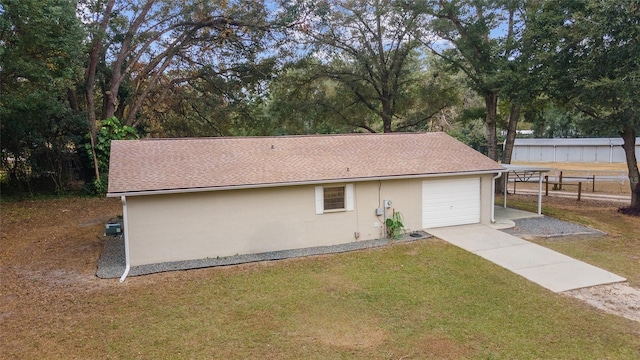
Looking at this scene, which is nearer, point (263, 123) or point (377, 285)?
point (377, 285)

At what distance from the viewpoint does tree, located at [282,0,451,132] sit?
66.9ft

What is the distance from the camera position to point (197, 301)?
7.34 meters

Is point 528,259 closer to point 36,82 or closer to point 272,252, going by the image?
point 272,252

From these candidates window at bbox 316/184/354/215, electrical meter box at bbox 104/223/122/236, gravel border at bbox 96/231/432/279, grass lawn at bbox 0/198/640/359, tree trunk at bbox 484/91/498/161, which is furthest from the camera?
tree trunk at bbox 484/91/498/161

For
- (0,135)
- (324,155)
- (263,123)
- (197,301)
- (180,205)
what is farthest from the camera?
(263,123)

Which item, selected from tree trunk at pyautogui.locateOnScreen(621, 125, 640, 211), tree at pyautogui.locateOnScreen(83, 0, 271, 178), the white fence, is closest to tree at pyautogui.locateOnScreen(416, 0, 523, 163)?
tree trunk at pyautogui.locateOnScreen(621, 125, 640, 211)

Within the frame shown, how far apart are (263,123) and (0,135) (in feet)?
42.8

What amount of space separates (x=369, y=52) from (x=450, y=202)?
12.4 m

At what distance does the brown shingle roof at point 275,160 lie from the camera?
9.66m

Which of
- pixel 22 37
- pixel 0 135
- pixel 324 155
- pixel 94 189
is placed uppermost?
pixel 22 37

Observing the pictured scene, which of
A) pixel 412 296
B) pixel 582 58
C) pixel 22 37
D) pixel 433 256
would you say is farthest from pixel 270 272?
pixel 582 58

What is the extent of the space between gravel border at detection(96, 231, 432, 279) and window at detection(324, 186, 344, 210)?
3.67ft

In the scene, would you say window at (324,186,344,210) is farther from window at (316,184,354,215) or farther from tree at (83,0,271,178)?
tree at (83,0,271,178)

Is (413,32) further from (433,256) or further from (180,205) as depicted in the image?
(180,205)
